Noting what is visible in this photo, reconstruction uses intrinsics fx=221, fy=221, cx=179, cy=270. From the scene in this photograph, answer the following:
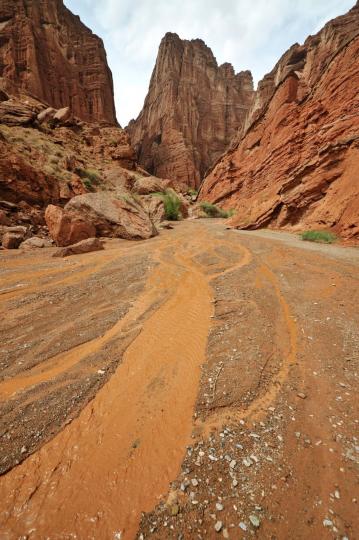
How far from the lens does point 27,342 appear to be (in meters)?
2.67

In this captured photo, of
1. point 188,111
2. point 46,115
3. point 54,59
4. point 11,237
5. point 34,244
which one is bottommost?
point 34,244

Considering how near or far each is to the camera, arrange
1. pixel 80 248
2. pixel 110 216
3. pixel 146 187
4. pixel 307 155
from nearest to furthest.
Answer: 1. pixel 80 248
2. pixel 110 216
3. pixel 307 155
4. pixel 146 187

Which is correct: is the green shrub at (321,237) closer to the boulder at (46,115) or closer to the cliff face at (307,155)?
the cliff face at (307,155)

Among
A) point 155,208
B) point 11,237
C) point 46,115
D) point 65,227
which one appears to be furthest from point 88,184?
point 46,115

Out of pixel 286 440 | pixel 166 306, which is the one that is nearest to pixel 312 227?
pixel 166 306

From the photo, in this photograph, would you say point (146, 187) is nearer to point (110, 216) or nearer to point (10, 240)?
point (110, 216)

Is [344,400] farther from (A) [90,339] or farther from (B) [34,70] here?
(B) [34,70]

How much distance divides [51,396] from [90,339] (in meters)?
0.81

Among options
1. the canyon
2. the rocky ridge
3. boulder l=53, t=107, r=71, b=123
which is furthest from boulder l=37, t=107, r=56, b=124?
the canyon

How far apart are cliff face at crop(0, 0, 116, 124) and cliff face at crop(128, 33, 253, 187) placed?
11.5 metres

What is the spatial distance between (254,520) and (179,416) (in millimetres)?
760

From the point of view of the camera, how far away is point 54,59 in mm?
29891

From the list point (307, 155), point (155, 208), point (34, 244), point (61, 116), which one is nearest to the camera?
point (34, 244)

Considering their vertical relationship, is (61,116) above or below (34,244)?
above
